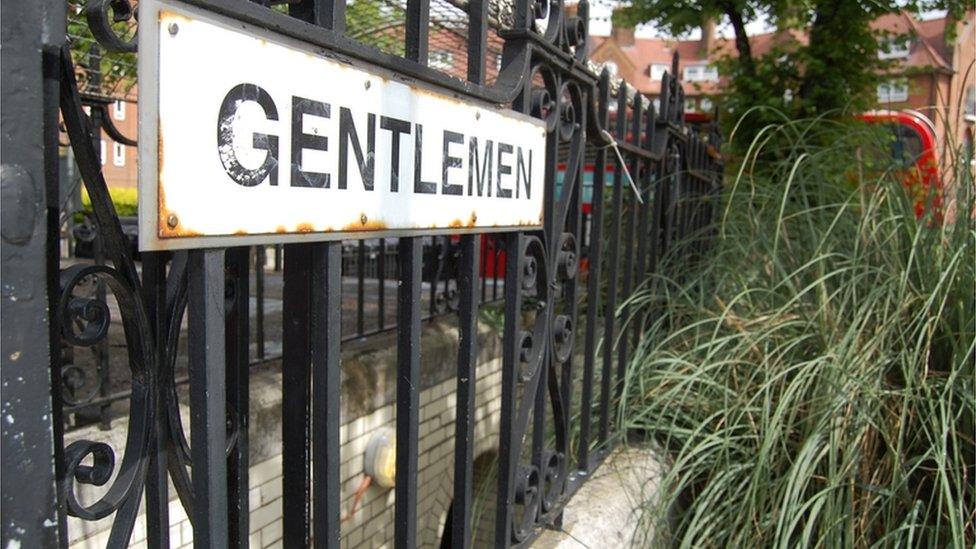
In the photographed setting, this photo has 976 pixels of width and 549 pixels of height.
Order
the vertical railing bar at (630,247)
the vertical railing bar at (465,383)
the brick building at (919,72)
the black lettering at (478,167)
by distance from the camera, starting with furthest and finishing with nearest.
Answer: the brick building at (919,72) → the vertical railing bar at (630,247) → the vertical railing bar at (465,383) → the black lettering at (478,167)

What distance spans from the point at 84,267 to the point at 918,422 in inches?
82.6

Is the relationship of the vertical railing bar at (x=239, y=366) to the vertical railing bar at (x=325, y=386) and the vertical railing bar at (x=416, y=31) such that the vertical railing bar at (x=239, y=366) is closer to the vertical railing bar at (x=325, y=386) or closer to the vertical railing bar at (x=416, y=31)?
the vertical railing bar at (x=325, y=386)

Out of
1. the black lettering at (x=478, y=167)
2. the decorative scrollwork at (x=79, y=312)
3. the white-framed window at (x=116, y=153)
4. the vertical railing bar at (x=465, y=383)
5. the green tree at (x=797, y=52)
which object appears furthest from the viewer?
the white-framed window at (x=116, y=153)

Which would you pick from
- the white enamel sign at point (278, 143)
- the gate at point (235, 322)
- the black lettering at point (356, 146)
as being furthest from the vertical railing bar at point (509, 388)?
the black lettering at point (356, 146)

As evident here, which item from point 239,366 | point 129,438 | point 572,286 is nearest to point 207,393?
point 129,438

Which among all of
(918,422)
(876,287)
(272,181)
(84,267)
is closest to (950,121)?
(876,287)

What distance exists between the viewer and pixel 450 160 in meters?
1.42

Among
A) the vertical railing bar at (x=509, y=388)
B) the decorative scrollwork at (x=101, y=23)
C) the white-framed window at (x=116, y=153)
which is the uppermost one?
the white-framed window at (x=116, y=153)

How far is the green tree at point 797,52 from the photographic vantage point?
6.02 meters

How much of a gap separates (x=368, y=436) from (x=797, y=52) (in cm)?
493

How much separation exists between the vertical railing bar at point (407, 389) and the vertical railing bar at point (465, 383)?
201 millimetres

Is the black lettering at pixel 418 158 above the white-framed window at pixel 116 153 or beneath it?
beneath

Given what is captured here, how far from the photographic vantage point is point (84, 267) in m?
0.93

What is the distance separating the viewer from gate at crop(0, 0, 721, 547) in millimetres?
798
